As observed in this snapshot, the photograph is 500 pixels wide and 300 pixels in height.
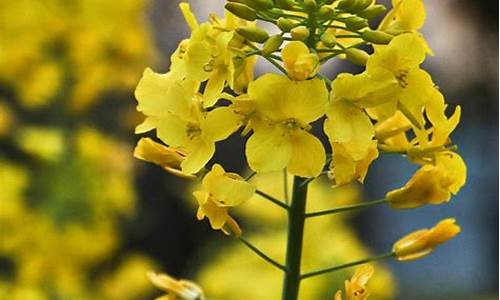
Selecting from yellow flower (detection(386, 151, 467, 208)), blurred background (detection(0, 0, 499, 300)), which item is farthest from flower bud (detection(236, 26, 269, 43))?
blurred background (detection(0, 0, 499, 300))

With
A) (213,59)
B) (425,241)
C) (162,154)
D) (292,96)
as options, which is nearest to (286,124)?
(292,96)

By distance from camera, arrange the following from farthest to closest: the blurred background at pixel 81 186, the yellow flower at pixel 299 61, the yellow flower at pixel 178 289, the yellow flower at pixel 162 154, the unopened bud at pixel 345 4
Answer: the blurred background at pixel 81 186, the yellow flower at pixel 178 289, the yellow flower at pixel 162 154, the unopened bud at pixel 345 4, the yellow flower at pixel 299 61

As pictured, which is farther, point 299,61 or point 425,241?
point 425,241

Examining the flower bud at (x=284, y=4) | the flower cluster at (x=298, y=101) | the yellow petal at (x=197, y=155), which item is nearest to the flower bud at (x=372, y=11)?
the flower cluster at (x=298, y=101)

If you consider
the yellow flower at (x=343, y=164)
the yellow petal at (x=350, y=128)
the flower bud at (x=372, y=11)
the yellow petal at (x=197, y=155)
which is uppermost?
the flower bud at (x=372, y=11)

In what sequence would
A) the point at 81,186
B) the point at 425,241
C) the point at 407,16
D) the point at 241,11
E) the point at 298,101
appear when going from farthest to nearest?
the point at 81,186
the point at 425,241
the point at 407,16
the point at 241,11
the point at 298,101

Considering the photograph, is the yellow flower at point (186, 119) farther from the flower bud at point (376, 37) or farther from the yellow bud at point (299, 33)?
the flower bud at point (376, 37)

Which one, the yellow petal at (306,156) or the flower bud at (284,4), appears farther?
the flower bud at (284,4)

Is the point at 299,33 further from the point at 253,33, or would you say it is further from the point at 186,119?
the point at 186,119
